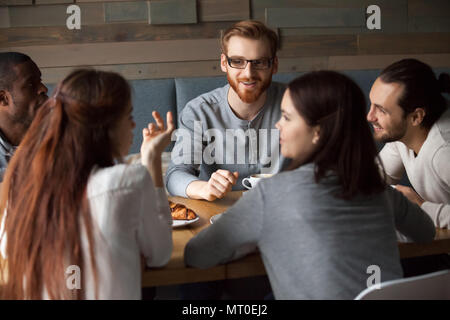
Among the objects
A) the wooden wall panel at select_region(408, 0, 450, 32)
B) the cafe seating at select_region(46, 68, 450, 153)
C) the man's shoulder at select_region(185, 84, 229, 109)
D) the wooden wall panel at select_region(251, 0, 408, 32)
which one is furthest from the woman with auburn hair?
the wooden wall panel at select_region(408, 0, 450, 32)

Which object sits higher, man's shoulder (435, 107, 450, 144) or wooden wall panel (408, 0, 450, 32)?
wooden wall panel (408, 0, 450, 32)

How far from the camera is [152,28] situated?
304 cm

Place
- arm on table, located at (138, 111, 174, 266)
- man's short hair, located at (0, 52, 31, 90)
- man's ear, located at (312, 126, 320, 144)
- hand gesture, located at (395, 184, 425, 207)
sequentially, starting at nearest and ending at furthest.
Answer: arm on table, located at (138, 111, 174, 266) → man's ear, located at (312, 126, 320, 144) → hand gesture, located at (395, 184, 425, 207) → man's short hair, located at (0, 52, 31, 90)

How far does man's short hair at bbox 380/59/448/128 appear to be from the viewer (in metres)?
1.93

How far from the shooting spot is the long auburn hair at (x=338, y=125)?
47.3 inches

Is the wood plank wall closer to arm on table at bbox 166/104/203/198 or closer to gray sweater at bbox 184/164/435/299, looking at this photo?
arm on table at bbox 166/104/203/198

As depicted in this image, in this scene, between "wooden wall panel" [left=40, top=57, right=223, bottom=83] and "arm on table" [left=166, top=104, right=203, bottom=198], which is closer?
"arm on table" [left=166, top=104, right=203, bottom=198]

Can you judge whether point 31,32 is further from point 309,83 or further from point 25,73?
point 309,83

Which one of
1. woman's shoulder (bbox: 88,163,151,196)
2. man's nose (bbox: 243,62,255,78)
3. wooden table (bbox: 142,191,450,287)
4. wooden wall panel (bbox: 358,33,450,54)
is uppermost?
wooden wall panel (bbox: 358,33,450,54)

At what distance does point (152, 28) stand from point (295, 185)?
215 centimetres

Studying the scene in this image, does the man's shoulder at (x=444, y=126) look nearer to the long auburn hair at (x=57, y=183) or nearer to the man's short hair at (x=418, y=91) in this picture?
the man's short hair at (x=418, y=91)

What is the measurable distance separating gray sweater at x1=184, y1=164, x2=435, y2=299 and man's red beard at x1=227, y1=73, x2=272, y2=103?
3.57 ft

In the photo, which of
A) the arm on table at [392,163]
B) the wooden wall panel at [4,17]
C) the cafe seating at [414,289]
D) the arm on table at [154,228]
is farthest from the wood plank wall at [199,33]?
the cafe seating at [414,289]

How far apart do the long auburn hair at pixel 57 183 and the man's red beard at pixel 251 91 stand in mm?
1147
